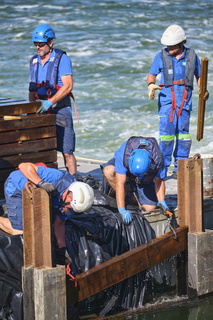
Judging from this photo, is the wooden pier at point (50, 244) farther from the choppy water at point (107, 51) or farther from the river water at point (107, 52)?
the choppy water at point (107, 51)

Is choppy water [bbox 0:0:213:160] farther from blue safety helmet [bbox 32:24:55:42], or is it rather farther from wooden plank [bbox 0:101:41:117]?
wooden plank [bbox 0:101:41:117]

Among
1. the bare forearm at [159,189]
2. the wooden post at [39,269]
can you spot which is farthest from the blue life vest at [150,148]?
the wooden post at [39,269]

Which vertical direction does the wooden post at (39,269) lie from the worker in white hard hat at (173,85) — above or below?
below

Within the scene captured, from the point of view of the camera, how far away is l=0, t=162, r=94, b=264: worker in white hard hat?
6.49 m

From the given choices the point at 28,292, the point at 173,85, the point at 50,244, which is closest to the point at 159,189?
the point at 173,85

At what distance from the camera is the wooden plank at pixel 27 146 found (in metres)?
7.91

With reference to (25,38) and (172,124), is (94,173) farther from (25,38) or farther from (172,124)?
(25,38)

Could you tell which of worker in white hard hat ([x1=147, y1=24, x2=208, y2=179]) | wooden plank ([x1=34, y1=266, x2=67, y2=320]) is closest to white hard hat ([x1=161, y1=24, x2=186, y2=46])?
worker in white hard hat ([x1=147, y1=24, x2=208, y2=179])

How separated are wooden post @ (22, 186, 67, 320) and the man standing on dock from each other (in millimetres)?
2463

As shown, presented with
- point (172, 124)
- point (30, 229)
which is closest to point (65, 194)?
point (30, 229)

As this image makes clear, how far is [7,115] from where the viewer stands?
7.96 m

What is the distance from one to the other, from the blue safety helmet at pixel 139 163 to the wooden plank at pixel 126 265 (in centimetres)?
67

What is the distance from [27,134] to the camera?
8.00 meters

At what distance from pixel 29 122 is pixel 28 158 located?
394mm
